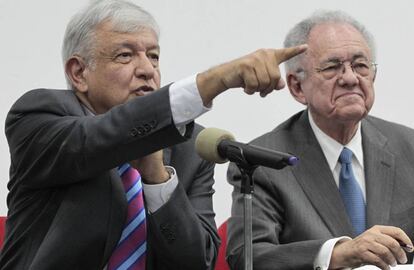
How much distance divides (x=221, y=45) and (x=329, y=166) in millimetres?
945

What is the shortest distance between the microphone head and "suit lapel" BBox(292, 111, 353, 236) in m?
0.86

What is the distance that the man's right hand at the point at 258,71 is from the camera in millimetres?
1608

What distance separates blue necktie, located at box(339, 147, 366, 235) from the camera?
2602 millimetres

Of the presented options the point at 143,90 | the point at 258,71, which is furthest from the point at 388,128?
the point at 258,71

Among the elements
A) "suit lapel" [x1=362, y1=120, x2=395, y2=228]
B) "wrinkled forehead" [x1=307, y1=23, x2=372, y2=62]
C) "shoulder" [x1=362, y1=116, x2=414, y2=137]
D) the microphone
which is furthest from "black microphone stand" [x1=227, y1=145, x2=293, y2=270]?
"shoulder" [x1=362, y1=116, x2=414, y2=137]

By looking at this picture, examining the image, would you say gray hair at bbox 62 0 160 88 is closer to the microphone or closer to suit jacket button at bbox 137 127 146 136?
suit jacket button at bbox 137 127 146 136

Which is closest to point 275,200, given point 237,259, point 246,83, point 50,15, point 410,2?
point 237,259

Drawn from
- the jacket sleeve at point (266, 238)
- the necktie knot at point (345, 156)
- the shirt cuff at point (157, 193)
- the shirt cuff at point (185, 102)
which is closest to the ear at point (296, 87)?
the necktie knot at point (345, 156)

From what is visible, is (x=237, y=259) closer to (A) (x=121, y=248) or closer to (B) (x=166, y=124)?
(A) (x=121, y=248)

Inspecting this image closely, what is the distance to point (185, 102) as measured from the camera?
5.87 feet

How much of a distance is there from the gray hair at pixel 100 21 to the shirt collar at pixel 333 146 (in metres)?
0.74

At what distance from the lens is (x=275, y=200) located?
8.39 ft

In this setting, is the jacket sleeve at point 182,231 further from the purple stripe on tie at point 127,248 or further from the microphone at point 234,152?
the microphone at point 234,152

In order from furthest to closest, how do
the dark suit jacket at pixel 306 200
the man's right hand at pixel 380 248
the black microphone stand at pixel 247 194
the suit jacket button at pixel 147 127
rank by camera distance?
1. the dark suit jacket at pixel 306 200
2. the man's right hand at pixel 380 248
3. the suit jacket button at pixel 147 127
4. the black microphone stand at pixel 247 194
